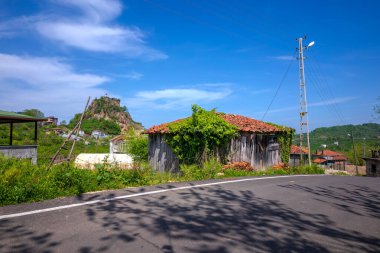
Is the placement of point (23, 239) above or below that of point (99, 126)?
below

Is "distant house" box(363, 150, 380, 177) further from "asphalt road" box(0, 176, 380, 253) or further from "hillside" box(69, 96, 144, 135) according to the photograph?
"hillside" box(69, 96, 144, 135)

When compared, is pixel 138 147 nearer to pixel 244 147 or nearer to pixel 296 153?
pixel 244 147

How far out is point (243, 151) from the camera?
16.9m

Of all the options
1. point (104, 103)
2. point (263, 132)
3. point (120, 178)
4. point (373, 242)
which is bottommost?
point (373, 242)

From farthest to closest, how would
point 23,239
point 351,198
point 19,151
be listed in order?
point 19,151 → point 351,198 → point 23,239

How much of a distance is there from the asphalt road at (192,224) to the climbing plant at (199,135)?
8310 mm

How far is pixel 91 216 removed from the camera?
186 inches

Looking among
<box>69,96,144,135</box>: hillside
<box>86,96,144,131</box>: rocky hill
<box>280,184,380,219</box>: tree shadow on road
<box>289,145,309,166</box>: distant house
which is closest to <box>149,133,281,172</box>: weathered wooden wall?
<box>289,145,309,166</box>: distant house

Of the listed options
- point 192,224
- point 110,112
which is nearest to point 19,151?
point 192,224

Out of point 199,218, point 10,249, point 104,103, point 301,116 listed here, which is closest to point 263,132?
point 301,116

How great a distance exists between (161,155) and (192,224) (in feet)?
43.8

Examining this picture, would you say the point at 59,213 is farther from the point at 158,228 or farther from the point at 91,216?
the point at 158,228

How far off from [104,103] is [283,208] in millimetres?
90800

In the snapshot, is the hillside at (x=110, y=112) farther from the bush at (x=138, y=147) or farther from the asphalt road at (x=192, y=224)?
the asphalt road at (x=192, y=224)
